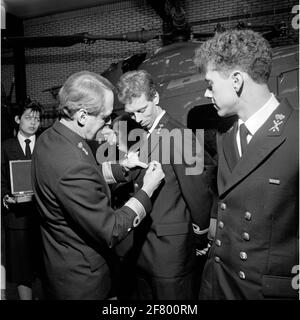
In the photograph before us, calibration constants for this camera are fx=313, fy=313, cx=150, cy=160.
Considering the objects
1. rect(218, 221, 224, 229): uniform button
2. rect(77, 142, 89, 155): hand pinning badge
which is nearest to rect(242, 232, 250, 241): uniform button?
rect(218, 221, 224, 229): uniform button

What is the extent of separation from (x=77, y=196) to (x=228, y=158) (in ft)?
2.63

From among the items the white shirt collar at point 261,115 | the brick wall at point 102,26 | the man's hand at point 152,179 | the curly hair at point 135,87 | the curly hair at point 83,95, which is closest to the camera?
the white shirt collar at point 261,115

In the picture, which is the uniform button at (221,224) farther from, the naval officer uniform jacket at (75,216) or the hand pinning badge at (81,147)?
the hand pinning badge at (81,147)

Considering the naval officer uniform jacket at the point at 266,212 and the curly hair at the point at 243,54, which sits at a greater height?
the curly hair at the point at 243,54

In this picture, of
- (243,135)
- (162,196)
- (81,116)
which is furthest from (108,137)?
(243,135)

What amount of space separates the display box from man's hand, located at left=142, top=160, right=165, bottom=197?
1517mm

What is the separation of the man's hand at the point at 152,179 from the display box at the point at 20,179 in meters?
1.52

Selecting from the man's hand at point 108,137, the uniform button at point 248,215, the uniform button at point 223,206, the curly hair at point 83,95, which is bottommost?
the uniform button at point 248,215

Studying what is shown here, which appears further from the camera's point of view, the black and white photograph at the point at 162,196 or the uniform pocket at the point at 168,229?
the uniform pocket at the point at 168,229

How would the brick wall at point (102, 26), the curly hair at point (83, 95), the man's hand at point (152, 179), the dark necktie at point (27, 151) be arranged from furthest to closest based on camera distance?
the brick wall at point (102, 26) < the dark necktie at point (27, 151) < the man's hand at point (152, 179) < the curly hair at point (83, 95)

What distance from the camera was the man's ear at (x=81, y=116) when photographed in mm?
1756

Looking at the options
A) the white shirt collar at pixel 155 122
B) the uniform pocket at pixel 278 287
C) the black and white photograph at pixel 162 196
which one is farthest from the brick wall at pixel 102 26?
the uniform pocket at pixel 278 287

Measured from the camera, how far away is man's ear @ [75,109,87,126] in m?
1.76
